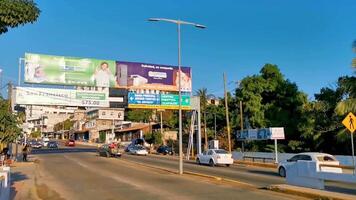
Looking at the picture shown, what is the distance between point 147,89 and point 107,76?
446 cm

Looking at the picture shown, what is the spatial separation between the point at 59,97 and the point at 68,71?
102 inches

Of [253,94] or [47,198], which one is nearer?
[47,198]

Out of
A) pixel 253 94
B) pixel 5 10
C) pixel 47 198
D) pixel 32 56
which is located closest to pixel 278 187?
pixel 47 198

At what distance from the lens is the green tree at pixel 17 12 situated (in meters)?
10.0

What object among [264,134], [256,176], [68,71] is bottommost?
[256,176]

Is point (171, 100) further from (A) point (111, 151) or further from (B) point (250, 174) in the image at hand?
(B) point (250, 174)

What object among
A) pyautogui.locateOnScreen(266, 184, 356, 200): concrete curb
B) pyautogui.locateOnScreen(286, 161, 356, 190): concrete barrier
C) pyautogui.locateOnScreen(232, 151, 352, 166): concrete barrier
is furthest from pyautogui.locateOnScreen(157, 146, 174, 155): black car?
pyautogui.locateOnScreen(266, 184, 356, 200): concrete curb

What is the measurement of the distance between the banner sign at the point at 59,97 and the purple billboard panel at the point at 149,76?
2.43 metres

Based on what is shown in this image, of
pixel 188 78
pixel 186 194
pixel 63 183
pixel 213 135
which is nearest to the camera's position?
pixel 186 194

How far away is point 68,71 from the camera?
46.4 meters

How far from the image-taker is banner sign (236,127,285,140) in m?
44.5

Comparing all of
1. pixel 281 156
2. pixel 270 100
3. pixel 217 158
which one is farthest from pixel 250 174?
pixel 270 100

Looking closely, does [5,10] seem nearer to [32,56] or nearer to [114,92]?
[32,56]

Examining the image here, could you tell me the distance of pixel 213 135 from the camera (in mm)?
70438
